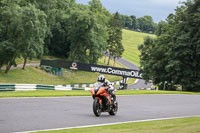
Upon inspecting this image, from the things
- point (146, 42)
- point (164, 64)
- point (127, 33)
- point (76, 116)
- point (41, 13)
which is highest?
point (127, 33)

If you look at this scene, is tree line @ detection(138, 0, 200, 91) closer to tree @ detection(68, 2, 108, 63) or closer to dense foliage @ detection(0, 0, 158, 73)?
dense foliage @ detection(0, 0, 158, 73)

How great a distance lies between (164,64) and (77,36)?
1325 inches

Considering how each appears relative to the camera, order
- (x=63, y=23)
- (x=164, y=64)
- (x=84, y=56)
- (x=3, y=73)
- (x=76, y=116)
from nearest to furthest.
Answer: (x=76, y=116)
(x=164, y=64)
(x=3, y=73)
(x=84, y=56)
(x=63, y=23)

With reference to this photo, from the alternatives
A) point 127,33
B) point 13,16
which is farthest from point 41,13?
point 127,33

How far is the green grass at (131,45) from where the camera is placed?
123188 millimetres

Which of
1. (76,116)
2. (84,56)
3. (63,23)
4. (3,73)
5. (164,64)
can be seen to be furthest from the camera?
(63,23)

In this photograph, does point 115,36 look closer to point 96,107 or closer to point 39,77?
point 39,77

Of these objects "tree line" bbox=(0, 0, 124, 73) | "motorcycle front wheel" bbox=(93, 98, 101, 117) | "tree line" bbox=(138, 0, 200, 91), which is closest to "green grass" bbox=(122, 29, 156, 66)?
"tree line" bbox=(0, 0, 124, 73)

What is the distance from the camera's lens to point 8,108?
14.4m

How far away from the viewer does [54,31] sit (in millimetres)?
83188

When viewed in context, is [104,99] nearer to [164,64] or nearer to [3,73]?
[164,64]

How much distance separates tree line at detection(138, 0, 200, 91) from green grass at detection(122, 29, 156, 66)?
6451 cm

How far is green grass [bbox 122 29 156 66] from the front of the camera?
123m

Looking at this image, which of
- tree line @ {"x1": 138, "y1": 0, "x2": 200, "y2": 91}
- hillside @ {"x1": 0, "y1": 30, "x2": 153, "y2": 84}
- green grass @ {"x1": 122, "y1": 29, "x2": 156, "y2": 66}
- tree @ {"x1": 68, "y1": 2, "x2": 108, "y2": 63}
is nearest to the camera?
tree line @ {"x1": 138, "y1": 0, "x2": 200, "y2": 91}
